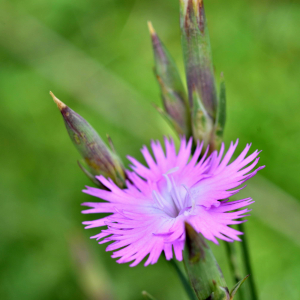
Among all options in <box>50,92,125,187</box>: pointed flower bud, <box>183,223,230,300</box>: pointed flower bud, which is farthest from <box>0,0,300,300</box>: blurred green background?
<box>183,223,230,300</box>: pointed flower bud

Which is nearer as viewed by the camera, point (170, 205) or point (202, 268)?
point (202, 268)

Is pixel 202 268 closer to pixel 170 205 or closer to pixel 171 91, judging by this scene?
pixel 170 205

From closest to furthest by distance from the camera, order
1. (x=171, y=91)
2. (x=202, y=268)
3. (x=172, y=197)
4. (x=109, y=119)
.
A: (x=202, y=268)
(x=172, y=197)
(x=171, y=91)
(x=109, y=119)

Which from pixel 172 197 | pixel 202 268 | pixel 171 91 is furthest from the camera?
pixel 171 91

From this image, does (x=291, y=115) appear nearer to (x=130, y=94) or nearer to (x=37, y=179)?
(x=130, y=94)

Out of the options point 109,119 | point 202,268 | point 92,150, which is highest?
point 109,119

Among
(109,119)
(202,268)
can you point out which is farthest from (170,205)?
(109,119)
